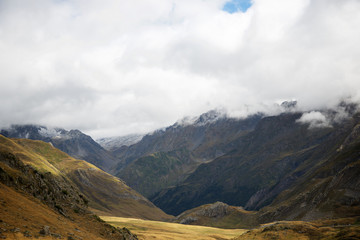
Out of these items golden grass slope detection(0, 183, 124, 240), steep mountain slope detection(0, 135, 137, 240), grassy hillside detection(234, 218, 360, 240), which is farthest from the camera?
grassy hillside detection(234, 218, 360, 240)

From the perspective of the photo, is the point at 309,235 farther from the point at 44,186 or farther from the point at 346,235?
the point at 44,186

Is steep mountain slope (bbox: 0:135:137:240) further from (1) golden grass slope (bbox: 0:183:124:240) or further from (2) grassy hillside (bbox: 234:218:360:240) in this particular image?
(2) grassy hillside (bbox: 234:218:360:240)

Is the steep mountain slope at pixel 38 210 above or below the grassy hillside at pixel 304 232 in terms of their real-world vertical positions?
above

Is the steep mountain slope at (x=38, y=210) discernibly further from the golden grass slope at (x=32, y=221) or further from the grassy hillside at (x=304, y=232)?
the grassy hillside at (x=304, y=232)

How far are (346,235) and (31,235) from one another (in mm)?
111329

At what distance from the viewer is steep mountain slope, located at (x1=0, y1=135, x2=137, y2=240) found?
1950 inches

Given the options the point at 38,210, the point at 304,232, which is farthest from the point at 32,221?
the point at 304,232

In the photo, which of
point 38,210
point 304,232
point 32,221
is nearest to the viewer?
point 32,221

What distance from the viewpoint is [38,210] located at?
5869 centimetres

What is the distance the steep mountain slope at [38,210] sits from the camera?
163ft

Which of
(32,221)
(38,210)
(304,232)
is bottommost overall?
(304,232)

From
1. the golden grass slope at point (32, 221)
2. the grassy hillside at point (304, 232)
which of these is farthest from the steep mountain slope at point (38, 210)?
the grassy hillside at point (304, 232)

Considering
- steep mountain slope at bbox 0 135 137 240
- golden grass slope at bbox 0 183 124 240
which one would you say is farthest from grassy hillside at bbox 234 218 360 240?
golden grass slope at bbox 0 183 124 240

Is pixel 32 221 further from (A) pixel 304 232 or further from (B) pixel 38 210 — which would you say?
(A) pixel 304 232
